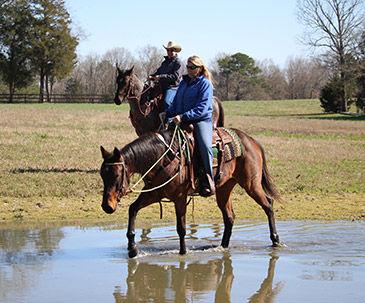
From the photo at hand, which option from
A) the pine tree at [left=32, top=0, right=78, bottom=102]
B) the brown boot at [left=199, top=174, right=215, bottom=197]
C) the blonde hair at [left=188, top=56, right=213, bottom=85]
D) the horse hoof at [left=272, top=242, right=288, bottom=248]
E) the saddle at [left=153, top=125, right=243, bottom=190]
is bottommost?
the horse hoof at [left=272, top=242, right=288, bottom=248]

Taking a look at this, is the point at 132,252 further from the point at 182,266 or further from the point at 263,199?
the point at 263,199

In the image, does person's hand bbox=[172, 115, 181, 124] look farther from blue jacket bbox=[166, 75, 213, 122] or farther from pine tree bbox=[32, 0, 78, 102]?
pine tree bbox=[32, 0, 78, 102]

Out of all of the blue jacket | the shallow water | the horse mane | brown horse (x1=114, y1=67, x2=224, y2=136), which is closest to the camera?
the shallow water

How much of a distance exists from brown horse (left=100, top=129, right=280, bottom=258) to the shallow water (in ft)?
1.58

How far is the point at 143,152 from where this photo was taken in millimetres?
7074

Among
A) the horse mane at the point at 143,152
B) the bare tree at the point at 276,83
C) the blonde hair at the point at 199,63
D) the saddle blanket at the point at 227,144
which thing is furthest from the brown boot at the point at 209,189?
the bare tree at the point at 276,83

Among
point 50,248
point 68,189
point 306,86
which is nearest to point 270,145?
point 68,189

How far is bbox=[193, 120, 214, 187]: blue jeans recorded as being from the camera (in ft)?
25.1

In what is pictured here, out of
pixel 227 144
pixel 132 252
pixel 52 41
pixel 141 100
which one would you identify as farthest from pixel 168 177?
pixel 52 41

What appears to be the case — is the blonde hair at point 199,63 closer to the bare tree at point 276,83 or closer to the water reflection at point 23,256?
the water reflection at point 23,256

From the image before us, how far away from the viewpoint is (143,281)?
6355 millimetres

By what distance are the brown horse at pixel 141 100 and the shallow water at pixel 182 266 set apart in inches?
106

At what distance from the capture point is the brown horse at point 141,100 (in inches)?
460

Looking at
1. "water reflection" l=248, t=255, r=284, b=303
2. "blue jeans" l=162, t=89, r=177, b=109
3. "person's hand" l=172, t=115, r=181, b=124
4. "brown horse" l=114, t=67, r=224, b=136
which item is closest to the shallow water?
"water reflection" l=248, t=255, r=284, b=303
